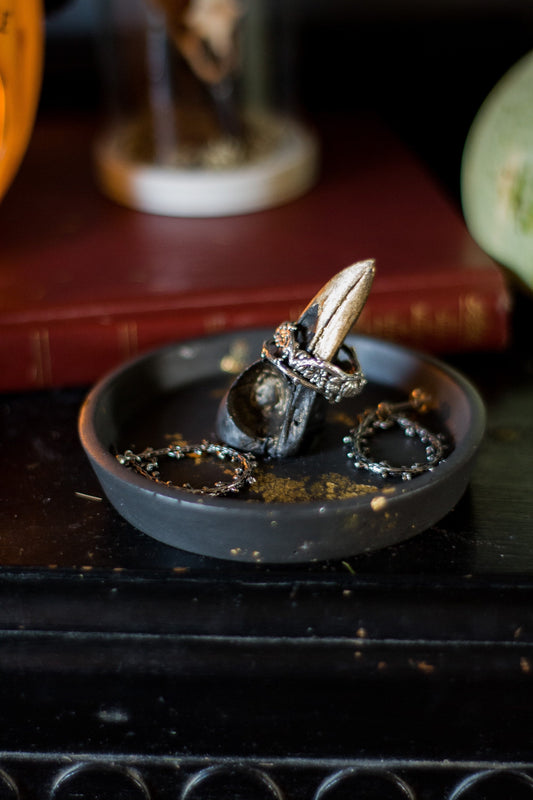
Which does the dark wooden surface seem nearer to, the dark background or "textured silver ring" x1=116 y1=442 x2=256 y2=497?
"textured silver ring" x1=116 y1=442 x2=256 y2=497

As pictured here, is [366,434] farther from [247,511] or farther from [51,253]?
[51,253]

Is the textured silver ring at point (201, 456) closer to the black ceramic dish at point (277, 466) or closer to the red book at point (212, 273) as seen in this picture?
the black ceramic dish at point (277, 466)

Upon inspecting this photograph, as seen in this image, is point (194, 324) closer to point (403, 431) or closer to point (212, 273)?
point (212, 273)

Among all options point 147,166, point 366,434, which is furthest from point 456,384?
point 147,166

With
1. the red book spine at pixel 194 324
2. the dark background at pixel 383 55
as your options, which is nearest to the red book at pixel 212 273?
the red book spine at pixel 194 324

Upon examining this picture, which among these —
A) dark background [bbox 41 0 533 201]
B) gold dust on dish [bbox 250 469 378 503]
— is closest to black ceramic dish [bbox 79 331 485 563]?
gold dust on dish [bbox 250 469 378 503]
